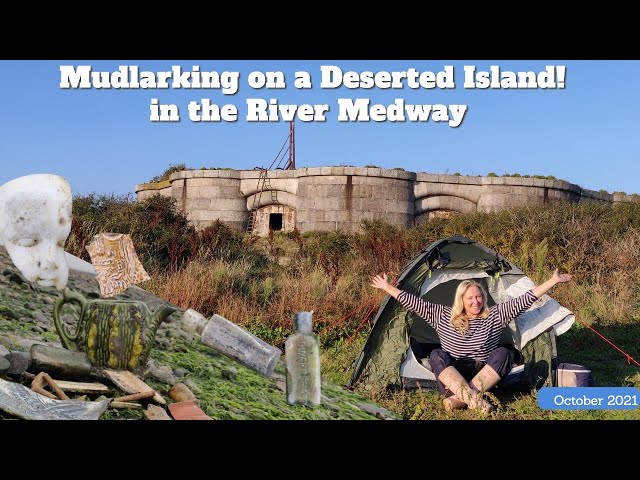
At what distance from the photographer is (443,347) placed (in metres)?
5.45

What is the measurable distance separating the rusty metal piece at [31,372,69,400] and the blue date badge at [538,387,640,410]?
2.91 metres

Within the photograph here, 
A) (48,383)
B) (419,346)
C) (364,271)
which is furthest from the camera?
(364,271)

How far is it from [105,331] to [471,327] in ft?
8.82

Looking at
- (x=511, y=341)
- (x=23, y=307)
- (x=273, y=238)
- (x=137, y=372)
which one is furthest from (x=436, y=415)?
(x=273, y=238)

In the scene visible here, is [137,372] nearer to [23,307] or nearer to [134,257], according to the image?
[23,307]

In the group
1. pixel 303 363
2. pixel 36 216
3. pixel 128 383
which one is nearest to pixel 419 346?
pixel 303 363

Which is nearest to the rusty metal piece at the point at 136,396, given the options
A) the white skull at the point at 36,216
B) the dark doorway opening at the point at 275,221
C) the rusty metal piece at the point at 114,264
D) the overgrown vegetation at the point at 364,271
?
the white skull at the point at 36,216

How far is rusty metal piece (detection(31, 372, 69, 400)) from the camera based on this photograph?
12.4 ft

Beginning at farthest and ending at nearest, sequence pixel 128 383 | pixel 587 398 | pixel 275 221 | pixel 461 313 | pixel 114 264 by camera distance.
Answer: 1. pixel 275 221
2. pixel 114 264
3. pixel 461 313
4. pixel 587 398
5. pixel 128 383

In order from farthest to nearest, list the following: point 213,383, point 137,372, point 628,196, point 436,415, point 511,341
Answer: point 628,196 < point 511,341 < point 436,415 < point 213,383 < point 137,372

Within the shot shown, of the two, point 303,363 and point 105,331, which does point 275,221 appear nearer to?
point 303,363

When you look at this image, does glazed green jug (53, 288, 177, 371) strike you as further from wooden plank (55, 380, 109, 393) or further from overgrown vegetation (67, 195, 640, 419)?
overgrown vegetation (67, 195, 640, 419)

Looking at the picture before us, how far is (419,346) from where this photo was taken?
6.33m

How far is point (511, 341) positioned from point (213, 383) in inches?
116
